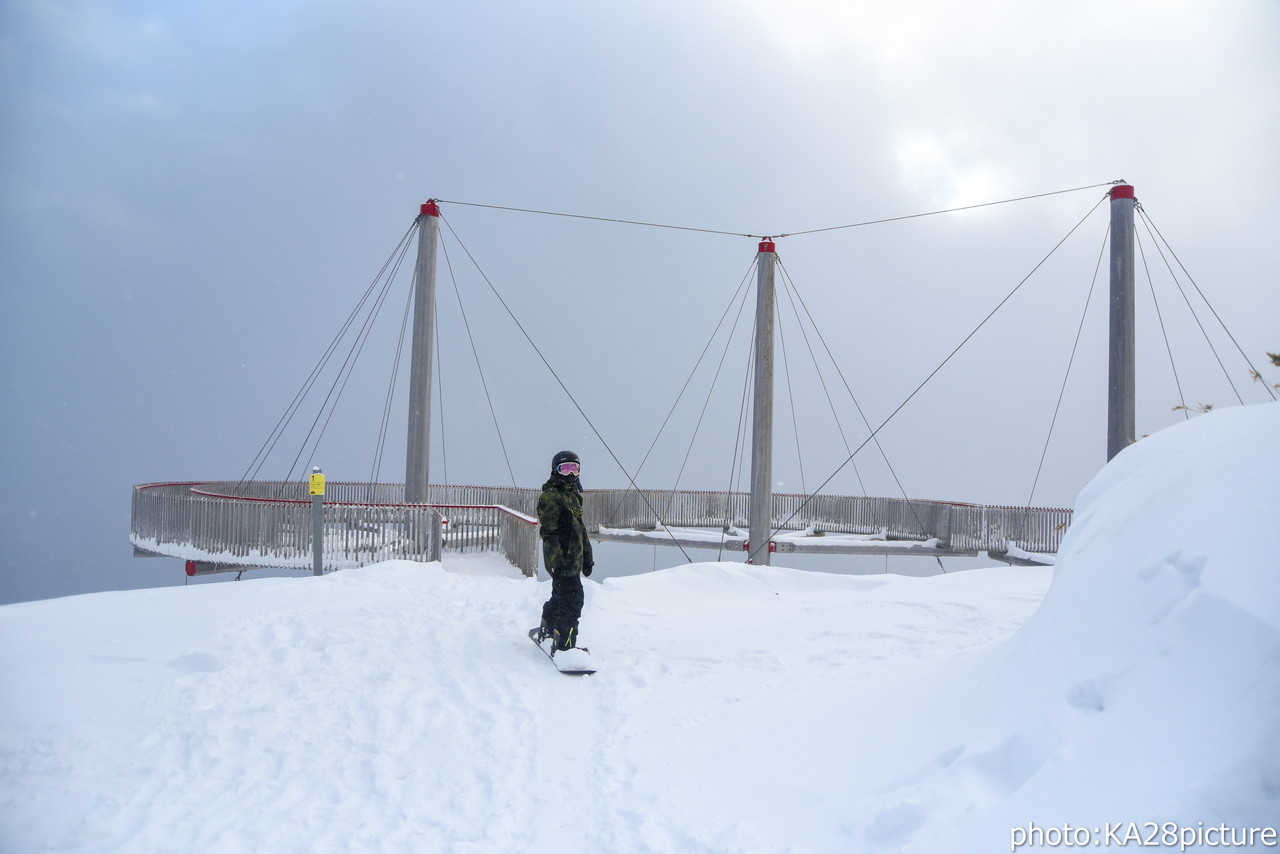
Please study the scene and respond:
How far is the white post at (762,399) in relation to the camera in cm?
1606

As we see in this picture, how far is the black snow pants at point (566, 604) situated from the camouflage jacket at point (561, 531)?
0.41 ft

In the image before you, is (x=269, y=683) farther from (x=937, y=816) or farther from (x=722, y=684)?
(x=937, y=816)

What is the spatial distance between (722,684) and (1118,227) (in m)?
11.8

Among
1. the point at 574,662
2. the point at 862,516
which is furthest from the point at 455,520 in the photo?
the point at 862,516

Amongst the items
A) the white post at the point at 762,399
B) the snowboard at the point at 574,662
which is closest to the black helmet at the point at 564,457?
the snowboard at the point at 574,662

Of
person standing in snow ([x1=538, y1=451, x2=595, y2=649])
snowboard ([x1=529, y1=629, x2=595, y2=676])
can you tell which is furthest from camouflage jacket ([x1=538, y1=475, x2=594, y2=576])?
snowboard ([x1=529, y1=629, x2=595, y2=676])

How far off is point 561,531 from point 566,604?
72cm

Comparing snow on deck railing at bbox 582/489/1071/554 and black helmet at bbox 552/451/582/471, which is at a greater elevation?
black helmet at bbox 552/451/582/471

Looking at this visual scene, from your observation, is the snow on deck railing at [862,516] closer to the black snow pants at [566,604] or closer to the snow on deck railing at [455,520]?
the snow on deck railing at [455,520]

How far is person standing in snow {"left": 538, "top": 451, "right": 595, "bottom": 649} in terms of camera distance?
23.4ft

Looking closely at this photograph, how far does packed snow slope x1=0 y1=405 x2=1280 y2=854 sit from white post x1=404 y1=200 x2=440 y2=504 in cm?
823

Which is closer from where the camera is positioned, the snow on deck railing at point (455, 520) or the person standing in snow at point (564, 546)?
the person standing in snow at point (564, 546)

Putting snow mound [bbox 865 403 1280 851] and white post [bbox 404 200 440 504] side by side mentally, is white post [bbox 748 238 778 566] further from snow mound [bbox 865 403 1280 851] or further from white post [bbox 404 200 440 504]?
snow mound [bbox 865 403 1280 851]

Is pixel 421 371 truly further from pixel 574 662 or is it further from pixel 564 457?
pixel 574 662
